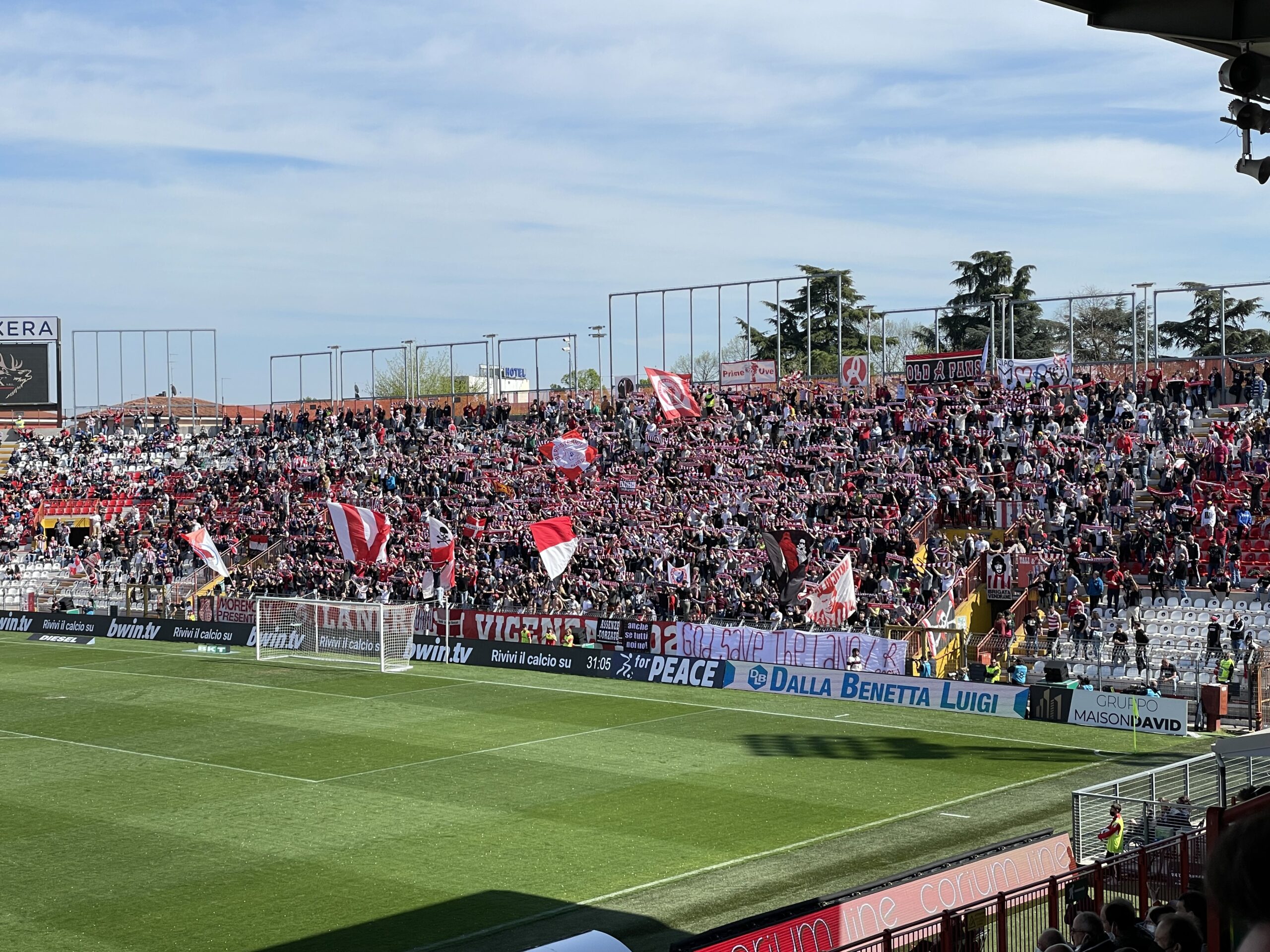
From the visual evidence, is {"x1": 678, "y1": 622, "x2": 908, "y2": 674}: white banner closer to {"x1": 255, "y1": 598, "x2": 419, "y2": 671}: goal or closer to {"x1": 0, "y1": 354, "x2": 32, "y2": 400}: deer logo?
{"x1": 255, "y1": 598, "x2": 419, "y2": 671}: goal

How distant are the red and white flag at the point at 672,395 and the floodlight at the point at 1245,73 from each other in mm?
36659

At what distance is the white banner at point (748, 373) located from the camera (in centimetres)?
5859

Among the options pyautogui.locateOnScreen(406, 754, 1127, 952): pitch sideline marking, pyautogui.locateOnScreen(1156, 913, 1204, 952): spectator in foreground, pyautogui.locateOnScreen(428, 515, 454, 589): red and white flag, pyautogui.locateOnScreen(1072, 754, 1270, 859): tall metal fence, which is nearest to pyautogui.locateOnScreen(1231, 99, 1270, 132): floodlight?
pyautogui.locateOnScreen(1072, 754, 1270, 859): tall metal fence

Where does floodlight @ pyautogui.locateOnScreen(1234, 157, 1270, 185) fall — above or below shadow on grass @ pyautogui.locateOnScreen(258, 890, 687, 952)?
above

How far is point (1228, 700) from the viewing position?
94.9 feet

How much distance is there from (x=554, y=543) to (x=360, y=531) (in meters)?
6.29

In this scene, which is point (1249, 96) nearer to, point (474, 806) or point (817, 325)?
point (474, 806)

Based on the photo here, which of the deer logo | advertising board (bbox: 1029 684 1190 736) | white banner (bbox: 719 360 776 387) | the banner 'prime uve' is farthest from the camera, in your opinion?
the deer logo

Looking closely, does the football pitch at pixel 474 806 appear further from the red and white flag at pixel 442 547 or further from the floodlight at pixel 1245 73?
the floodlight at pixel 1245 73

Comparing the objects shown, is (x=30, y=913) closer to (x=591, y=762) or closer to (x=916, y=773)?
(x=591, y=762)

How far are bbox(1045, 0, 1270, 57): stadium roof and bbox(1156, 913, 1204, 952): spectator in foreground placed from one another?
907 centimetres

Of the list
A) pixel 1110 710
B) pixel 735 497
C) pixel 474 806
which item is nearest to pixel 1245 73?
pixel 474 806

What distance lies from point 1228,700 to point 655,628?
631 inches

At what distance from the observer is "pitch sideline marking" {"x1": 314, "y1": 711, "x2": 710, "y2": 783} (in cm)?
2533
